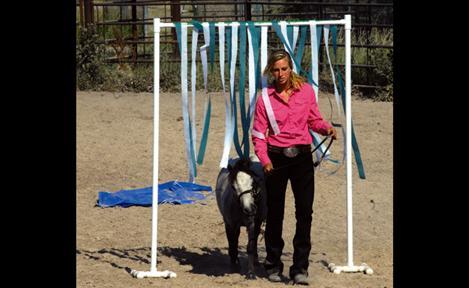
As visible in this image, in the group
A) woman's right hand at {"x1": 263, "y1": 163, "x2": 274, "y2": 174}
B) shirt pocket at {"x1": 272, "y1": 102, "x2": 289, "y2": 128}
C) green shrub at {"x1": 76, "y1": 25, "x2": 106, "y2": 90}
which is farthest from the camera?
green shrub at {"x1": 76, "y1": 25, "x2": 106, "y2": 90}

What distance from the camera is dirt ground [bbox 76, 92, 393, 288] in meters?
8.14

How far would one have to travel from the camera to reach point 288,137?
7520 mm

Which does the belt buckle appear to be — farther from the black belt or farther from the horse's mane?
the horse's mane

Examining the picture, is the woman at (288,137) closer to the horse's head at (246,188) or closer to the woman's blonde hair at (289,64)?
the woman's blonde hair at (289,64)

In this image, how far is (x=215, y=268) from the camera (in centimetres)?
835

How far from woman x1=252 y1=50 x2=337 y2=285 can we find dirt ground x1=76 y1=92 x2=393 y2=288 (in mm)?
539

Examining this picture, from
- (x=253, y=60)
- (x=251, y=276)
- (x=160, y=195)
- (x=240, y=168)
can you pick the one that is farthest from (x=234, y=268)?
(x=160, y=195)

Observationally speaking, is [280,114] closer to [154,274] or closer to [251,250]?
[251,250]

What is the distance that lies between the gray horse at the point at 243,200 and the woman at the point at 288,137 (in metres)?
0.14

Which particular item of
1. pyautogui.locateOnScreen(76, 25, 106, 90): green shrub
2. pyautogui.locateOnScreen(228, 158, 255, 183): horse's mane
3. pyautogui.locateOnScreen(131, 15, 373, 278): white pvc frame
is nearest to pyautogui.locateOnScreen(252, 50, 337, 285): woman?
pyautogui.locateOnScreen(228, 158, 255, 183): horse's mane

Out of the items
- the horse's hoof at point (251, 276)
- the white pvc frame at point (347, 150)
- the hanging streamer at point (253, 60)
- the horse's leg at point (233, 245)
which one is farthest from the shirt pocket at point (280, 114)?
the horse's hoof at point (251, 276)
